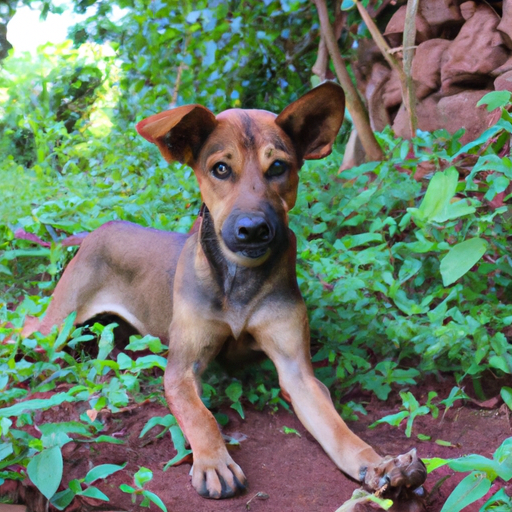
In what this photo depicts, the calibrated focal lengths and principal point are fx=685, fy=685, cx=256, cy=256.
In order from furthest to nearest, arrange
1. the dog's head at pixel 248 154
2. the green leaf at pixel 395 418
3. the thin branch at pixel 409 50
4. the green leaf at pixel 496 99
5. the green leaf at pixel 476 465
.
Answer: the thin branch at pixel 409 50
the green leaf at pixel 496 99
the green leaf at pixel 395 418
the dog's head at pixel 248 154
the green leaf at pixel 476 465

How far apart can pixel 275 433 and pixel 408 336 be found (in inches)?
30.4

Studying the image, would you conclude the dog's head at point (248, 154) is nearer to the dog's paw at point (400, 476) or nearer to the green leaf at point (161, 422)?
the green leaf at point (161, 422)

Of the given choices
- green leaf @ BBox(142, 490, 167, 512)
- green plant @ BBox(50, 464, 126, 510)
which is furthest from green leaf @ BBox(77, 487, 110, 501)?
green leaf @ BBox(142, 490, 167, 512)

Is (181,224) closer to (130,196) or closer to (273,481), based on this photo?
(130,196)

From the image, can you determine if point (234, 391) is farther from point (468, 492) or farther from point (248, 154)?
point (468, 492)

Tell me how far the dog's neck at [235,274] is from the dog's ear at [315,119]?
0.45 m

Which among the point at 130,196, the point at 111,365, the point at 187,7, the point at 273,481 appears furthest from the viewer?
the point at 187,7

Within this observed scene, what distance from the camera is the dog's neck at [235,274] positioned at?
2855mm

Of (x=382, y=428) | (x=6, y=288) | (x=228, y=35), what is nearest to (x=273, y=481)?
(x=382, y=428)

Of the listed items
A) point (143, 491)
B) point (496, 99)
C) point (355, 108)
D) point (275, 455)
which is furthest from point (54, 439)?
point (355, 108)

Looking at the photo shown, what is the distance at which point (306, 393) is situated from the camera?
2766mm

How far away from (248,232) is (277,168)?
1.23 feet

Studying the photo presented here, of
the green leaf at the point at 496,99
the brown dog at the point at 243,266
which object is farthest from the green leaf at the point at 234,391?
the green leaf at the point at 496,99

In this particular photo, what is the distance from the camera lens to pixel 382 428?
2.93m
